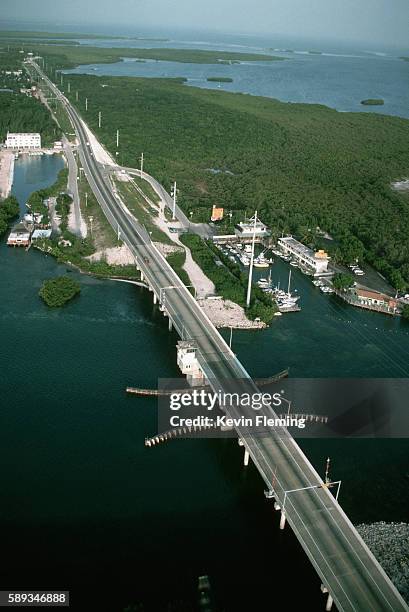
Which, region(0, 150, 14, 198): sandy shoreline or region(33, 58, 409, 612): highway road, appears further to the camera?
region(0, 150, 14, 198): sandy shoreline

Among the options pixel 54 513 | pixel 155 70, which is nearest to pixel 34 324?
pixel 54 513

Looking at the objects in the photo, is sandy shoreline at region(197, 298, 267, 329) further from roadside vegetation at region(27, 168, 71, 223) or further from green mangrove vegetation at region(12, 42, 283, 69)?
green mangrove vegetation at region(12, 42, 283, 69)

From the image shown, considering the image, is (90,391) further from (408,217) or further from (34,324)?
(408,217)

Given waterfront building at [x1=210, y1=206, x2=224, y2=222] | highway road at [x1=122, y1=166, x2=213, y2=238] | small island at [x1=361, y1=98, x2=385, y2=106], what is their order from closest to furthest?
highway road at [x1=122, y1=166, x2=213, y2=238], waterfront building at [x1=210, y1=206, x2=224, y2=222], small island at [x1=361, y1=98, x2=385, y2=106]

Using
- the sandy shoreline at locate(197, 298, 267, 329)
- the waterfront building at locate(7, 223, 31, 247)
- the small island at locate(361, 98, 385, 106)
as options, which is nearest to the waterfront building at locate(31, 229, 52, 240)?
the waterfront building at locate(7, 223, 31, 247)

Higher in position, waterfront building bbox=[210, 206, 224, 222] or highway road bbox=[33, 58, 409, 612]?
waterfront building bbox=[210, 206, 224, 222]

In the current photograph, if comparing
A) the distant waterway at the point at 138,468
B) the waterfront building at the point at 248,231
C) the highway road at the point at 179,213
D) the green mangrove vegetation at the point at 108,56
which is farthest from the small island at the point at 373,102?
the distant waterway at the point at 138,468

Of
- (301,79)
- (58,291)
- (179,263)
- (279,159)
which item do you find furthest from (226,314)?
(301,79)

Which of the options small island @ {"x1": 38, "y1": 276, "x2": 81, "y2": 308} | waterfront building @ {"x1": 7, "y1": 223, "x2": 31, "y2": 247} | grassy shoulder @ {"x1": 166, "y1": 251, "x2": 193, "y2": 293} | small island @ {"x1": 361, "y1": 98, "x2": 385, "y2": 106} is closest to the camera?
small island @ {"x1": 38, "y1": 276, "x2": 81, "y2": 308}
